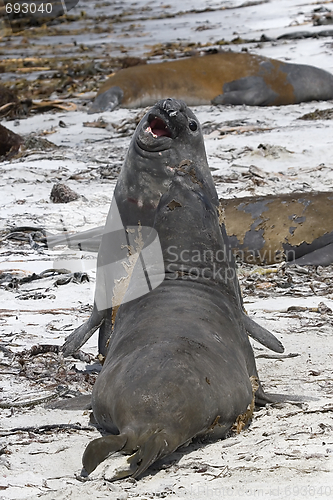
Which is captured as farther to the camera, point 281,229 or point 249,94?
point 249,94

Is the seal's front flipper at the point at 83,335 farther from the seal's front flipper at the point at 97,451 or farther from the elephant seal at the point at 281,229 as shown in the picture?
the elephant seal at the point at 281,229

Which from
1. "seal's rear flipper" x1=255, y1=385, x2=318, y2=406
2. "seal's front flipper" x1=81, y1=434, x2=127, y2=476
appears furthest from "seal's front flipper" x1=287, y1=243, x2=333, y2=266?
"seal's front flipper" x1=81, y1=434, x2=127, y2=476

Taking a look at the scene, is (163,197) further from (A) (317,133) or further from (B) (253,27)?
(B) (253,27)

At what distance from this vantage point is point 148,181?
382cm

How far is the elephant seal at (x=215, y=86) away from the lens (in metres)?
12.1

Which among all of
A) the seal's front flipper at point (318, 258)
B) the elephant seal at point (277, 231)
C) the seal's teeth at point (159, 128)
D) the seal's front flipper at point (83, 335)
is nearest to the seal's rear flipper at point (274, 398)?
the seal's front flipper at point (83, 335)

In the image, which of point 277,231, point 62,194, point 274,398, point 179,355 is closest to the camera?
point 179,355

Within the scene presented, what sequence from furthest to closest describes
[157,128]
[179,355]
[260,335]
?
1. [157,128]
2. [260,335]
3. [179,355]

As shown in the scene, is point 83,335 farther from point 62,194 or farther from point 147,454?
point 62,194

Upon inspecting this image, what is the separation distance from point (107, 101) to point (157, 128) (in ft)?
27.6

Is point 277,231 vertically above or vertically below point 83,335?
below

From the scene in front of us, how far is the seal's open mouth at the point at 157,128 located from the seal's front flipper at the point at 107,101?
823 centimetres

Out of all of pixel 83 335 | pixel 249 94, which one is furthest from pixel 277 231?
pixel 249 94

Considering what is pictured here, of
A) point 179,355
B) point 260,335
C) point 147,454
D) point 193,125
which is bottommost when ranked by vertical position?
point 260,335
